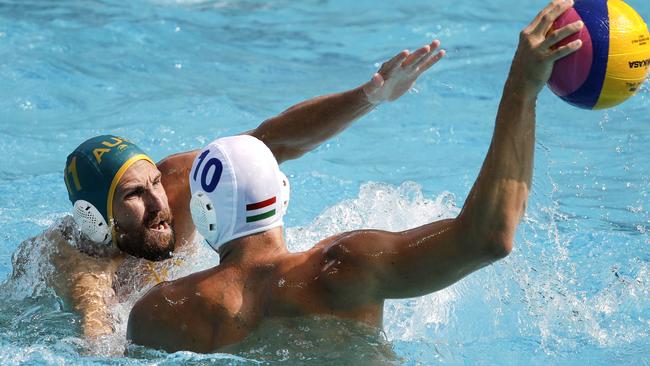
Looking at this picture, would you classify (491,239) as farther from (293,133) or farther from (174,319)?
(293,133)

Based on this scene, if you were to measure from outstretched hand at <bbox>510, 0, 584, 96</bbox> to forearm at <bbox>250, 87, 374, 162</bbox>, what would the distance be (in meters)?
1.88

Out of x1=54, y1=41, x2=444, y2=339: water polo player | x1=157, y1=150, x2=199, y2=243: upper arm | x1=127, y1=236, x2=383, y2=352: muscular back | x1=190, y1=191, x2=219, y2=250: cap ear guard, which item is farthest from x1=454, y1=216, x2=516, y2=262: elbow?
x1=157, y1=150, x2=199, y2=243: upper arm

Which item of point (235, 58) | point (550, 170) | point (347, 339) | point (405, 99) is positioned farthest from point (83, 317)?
point (235, 58)

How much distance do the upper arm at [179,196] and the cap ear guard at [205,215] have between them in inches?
57.6

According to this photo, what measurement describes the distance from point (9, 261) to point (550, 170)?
3.39m

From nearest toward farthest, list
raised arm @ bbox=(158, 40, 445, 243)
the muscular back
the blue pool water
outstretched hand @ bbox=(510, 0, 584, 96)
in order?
outstretched hand @ bbox=(510, 0, 584, 96), the muscular back, the blue pool water, raised arm @ bbox=(158, 40, 445, 243)

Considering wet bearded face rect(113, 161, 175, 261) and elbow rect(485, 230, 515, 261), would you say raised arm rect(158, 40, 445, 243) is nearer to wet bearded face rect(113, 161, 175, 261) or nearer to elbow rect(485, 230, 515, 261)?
wet bearded face rect(113, 161, 175, 261)

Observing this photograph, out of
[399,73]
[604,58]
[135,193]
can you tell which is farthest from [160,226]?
[604,58]

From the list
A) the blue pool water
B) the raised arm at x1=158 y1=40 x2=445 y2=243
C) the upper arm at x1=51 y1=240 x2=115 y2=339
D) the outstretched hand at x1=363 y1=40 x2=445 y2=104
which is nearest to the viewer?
the outstretched hand at x1=363 y1=40 x2=445 y2=104

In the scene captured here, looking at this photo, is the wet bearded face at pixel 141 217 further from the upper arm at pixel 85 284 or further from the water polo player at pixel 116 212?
the upper arm at pixel 85 284

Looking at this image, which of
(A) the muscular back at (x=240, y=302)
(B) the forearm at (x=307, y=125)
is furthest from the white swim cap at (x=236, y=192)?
(B) the forearm at (x=307, y=125)

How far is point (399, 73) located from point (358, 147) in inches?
117

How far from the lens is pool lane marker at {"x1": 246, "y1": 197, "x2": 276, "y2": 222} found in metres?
3.19

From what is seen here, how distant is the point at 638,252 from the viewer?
5.25m
